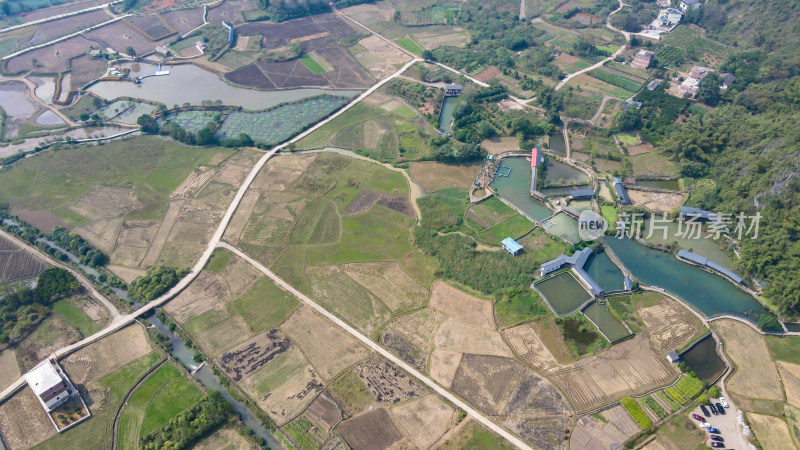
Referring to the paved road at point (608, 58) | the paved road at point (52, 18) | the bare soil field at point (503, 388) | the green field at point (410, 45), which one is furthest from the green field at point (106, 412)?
the paved road at point (52, 18)

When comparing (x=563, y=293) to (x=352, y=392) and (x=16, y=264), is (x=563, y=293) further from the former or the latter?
(x=16, y=264)

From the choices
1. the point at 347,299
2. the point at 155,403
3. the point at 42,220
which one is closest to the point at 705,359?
the point at 347,299

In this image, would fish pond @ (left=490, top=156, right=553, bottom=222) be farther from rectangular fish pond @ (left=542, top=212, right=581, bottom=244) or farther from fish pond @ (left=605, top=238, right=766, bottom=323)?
fish pond @ (left=605, top=238, right=766, bottom=323)

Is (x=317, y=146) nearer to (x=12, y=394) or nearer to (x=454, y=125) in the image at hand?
(x=454, y=125)

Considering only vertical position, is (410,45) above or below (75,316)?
above

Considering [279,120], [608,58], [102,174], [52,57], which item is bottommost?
[102,174]

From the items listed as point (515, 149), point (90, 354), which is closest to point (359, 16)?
point (515, 149)
